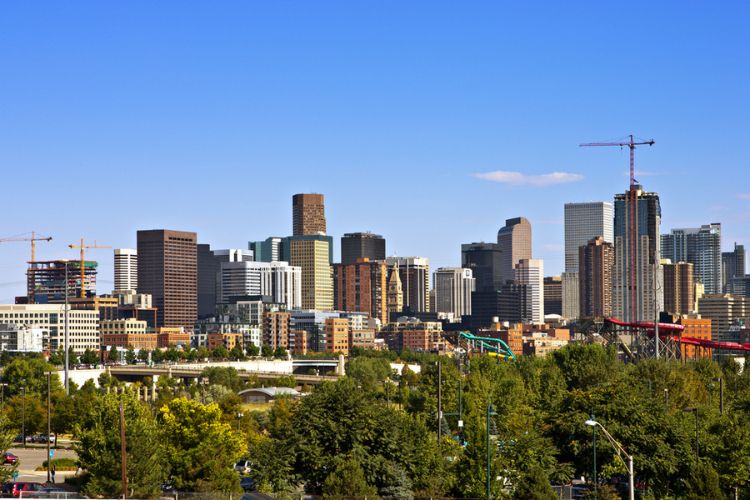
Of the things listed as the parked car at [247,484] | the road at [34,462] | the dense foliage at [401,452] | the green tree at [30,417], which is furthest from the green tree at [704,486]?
the green tree at [30,417]

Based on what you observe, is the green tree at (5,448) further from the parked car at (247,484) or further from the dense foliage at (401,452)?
the parked car at (247,484)

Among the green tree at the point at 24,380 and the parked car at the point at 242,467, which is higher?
the green tree at the point at 24,380

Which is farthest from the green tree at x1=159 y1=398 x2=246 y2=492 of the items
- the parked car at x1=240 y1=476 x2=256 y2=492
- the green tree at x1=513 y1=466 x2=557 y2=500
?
the green tree at x1=513 y1=466 x2=557 y2=500

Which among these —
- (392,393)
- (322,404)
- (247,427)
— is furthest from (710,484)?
(392,393)

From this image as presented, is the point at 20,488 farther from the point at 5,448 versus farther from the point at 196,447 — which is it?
the point at 196,447

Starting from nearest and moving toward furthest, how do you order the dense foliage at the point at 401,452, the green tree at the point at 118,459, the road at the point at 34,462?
the green tree at the point at 118,459, the dense foliage at the point at 401,452, the road at the point at 34,462

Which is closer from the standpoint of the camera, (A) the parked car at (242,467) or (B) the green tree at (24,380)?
(A) the parked car at (242,467)

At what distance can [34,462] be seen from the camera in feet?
337

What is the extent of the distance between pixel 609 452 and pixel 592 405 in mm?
5190

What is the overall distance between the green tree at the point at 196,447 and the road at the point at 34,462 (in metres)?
14.8

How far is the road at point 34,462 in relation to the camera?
89250mm

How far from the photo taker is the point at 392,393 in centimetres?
16862

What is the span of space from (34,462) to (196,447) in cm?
3198

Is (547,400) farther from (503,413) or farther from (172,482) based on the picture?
(172,482)
